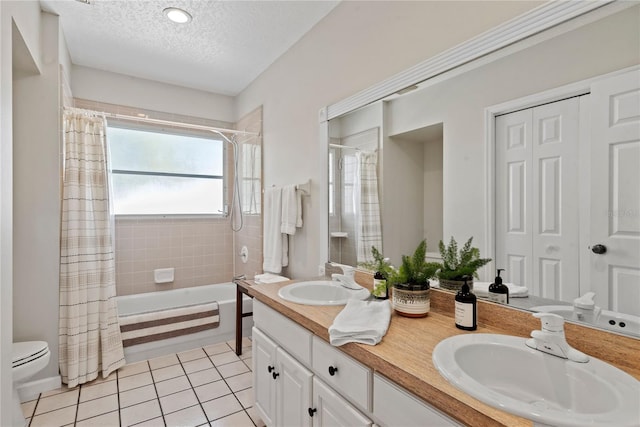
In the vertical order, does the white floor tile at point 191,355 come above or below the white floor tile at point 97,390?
above

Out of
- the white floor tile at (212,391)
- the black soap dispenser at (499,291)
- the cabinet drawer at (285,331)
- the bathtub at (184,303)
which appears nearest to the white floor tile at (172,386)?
the white floor tile at (212,391)

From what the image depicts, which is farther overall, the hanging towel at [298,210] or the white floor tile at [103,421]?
the hanging towel at [298,210]

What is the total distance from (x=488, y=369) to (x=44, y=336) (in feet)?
9.05

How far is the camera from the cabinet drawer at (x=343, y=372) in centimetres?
100

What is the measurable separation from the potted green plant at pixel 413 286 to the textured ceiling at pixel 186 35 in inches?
71.2

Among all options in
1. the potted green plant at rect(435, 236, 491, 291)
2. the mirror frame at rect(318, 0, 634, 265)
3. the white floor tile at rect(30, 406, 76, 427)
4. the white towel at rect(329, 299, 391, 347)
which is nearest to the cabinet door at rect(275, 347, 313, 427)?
the white towel at rect(329, 299, 391, 347)

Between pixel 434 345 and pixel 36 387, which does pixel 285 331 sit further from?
pixel 36 387

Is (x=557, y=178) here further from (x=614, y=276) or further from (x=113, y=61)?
(x=113, y=61)

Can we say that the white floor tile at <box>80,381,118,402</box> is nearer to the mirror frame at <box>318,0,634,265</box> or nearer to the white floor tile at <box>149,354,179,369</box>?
the white floor tile at <box>149,354,179,369</box>

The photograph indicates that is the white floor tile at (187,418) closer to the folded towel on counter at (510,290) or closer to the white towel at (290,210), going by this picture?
the white towel at (290,210)

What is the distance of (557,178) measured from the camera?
1074 millimetres

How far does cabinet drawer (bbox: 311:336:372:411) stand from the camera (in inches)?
39.4

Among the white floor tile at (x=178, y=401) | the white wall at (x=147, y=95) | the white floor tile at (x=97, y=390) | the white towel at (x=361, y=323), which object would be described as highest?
the white wall at (x=147, y=95)

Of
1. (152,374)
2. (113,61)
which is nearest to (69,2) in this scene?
(113,61)
